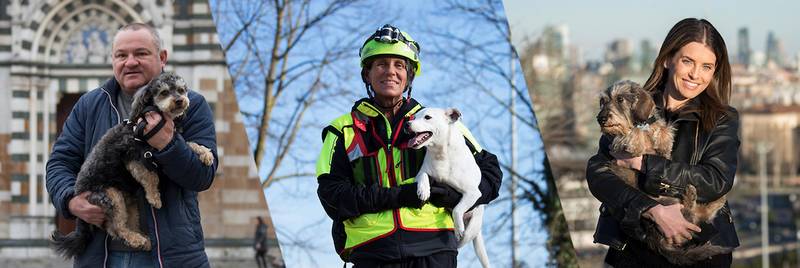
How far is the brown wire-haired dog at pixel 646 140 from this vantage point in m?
3.46

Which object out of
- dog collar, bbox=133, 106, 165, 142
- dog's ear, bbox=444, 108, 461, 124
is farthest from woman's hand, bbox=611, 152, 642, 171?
dog collar, bbox=133, 106, 165, 142

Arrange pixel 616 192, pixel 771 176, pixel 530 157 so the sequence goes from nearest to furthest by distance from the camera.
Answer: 1. pixel 616 192
2. pixel 530 157
3. pixel 771 176

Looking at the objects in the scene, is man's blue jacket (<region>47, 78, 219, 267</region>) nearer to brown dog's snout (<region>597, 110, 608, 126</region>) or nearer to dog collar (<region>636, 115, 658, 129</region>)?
brown dog's snout (<region>597, 110, 608, 126</region>)

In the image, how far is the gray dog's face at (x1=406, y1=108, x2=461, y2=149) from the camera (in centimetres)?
341

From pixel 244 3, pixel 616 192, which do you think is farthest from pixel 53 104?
pixel 616 192

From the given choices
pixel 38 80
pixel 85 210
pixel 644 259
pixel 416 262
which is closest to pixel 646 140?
pixel 644 259

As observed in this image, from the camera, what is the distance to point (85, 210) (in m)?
3.85

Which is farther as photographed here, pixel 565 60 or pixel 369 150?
pixel 565 60

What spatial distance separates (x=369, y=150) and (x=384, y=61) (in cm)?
29

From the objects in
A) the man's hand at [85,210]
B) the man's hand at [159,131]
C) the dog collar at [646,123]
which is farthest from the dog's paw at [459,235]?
the man's hand at [85,210]

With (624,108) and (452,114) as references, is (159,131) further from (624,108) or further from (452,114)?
(624,108)

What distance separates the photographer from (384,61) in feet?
11.6

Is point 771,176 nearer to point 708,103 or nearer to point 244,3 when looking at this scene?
point 244,3

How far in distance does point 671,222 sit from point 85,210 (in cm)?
200
